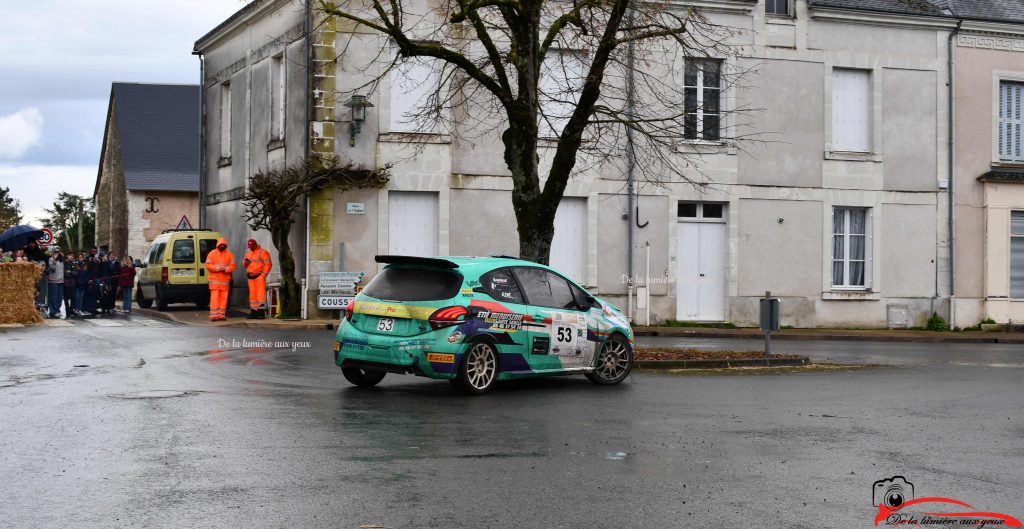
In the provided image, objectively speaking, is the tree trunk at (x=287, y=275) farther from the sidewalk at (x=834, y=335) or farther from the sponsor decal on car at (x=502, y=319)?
the sponsor decal on car at (x=502, y=319)

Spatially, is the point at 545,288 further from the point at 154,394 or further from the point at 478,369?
the point at 154,394

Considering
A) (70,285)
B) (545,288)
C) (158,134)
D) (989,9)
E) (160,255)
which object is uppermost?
(989,9)

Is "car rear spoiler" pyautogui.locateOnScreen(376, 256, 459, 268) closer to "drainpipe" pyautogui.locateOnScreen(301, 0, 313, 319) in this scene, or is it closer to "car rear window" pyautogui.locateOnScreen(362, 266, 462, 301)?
"car rear window" pyautogui.locateOnScreen(362, 266, 462, 301)

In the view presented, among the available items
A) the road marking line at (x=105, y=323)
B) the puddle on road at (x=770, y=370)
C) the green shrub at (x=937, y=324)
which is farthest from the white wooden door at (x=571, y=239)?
the puddle on road at (x=770, y=370)

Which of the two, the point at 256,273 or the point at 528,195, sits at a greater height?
the point at 528,195

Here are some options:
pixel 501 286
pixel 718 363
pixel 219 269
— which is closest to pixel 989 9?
pixel 718 363

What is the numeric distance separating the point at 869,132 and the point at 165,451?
2481 cm

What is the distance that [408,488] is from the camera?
7605 millimetres

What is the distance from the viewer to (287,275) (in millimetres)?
26250

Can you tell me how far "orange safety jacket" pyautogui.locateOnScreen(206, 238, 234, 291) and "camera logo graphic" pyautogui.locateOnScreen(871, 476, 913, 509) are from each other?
1885 cm

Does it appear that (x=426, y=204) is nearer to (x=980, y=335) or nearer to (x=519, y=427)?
(x=980, y=335)

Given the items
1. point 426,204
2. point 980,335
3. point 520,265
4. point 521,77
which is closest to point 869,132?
point 980,335

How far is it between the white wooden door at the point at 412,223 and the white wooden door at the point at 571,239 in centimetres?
302

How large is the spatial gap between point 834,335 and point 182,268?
51.3 ft
